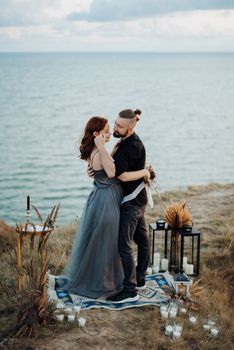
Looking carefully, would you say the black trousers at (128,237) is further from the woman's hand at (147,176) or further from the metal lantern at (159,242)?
the metal lantern at (159,242)

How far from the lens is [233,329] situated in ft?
19.3

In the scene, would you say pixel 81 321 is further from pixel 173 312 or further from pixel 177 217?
pixel 177 217

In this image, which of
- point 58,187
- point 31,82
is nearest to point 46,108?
point 31,82

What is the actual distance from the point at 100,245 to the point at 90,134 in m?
1.15

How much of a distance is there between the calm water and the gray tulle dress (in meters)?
0.74

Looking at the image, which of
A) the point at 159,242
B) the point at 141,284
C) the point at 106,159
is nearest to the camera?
the point at 106,159

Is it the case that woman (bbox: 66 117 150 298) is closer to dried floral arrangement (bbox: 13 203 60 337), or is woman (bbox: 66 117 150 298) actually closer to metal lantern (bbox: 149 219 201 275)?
dried floral arrangement (bbox: 13 203 60 337)

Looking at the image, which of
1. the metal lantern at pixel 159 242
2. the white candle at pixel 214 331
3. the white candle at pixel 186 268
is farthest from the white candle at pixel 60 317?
the white candle at pixel 186 268

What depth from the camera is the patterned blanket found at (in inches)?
243

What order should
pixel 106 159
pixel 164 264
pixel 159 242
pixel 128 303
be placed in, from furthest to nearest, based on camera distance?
pixel 159 242 → pixel 164 264 → pixel 128 303 → pixel 106 159

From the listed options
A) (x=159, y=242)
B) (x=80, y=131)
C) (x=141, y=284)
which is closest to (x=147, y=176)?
(x=141, y=284)

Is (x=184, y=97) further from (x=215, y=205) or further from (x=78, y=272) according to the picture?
(x=78, y=272)

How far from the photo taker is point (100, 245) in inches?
249

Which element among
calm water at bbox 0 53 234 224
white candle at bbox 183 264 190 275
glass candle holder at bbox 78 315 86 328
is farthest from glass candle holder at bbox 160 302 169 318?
calm water at bbox 0 53 234 224
